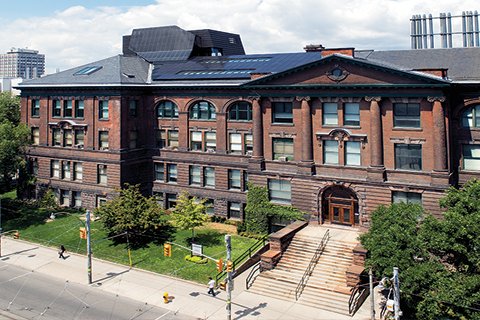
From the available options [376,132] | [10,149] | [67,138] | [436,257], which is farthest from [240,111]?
[436,257]

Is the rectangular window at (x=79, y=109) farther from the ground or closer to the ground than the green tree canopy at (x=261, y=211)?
farther from the ground

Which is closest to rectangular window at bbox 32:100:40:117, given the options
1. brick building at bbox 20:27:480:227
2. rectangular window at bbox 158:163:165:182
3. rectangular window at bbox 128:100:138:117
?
brick building at bbox 20:27:480:227

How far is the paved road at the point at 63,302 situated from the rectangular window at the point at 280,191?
632 inches

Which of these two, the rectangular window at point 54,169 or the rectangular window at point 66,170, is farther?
the rectangular window at point 54,169

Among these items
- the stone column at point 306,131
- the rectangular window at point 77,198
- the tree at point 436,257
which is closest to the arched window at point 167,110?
the rectangular window at point 77,198

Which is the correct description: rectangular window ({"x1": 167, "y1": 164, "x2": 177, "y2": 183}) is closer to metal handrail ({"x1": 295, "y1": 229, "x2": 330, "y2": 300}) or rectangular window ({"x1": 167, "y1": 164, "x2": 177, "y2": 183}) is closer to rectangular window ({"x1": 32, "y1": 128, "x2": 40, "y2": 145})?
rectangular window ({"x1": 32, "y1": 128, "x2": 40, "y2": 145})

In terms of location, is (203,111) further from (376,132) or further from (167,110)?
(376,132)

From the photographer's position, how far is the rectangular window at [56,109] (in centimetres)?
5388

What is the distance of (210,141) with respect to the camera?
163ft

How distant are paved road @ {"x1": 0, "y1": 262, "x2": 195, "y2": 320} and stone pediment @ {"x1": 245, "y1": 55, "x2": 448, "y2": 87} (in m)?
21.9

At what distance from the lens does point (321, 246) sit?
3581 centimetres

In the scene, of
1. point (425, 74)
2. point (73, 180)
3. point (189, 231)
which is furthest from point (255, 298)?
point (73, 180)

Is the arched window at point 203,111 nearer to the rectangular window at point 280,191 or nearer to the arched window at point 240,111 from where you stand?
the arched window at point 240,111

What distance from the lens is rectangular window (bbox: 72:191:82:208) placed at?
2101 inches
